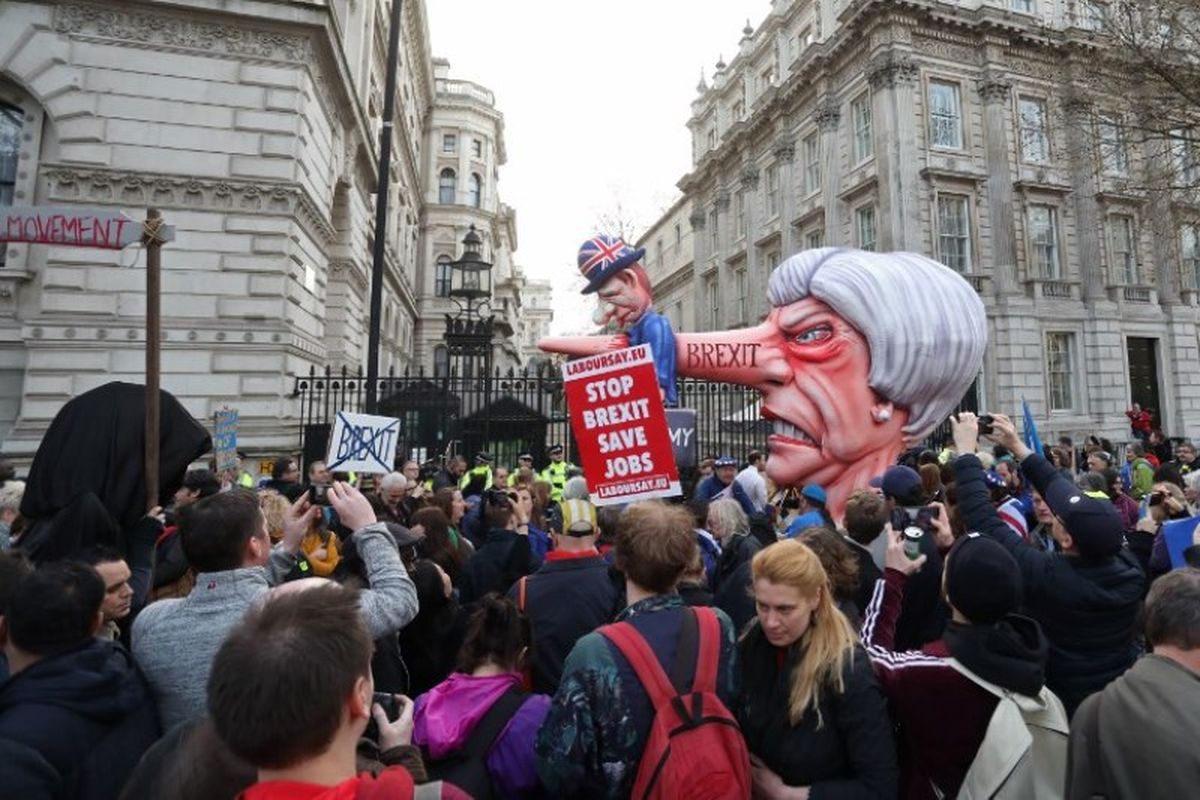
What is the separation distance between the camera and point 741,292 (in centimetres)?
3575

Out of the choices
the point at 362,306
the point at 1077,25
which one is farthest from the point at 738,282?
the point at 362,306

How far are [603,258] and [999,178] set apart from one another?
2265 cm

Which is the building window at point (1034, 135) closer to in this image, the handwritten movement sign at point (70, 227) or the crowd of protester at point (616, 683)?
the crowd of protester at point (616, 683)

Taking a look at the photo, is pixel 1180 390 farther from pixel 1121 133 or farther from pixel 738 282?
pixel 738 282

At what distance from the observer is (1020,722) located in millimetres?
2164

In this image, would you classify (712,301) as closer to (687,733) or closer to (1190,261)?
(1190,261)

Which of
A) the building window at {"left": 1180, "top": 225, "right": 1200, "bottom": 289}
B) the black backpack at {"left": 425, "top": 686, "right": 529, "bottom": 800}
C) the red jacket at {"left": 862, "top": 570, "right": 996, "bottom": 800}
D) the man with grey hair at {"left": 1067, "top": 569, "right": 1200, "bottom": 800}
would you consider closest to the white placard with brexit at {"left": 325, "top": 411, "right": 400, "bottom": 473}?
the black backpack at {"left": 425, "top": 686, "right": 529, "bottom": 800}

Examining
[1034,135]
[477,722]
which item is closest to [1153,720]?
[477,722]

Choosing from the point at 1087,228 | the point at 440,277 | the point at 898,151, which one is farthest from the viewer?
the point at 440,277

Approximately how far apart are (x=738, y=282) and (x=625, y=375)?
105ft

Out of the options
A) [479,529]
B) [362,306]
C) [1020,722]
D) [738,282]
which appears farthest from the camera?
[738,282]

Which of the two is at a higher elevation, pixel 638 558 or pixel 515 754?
pixel 638 558

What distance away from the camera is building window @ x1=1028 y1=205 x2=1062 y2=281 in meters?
25.4

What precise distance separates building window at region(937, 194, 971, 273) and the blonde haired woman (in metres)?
25.5
